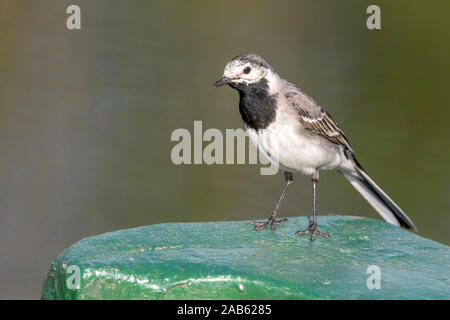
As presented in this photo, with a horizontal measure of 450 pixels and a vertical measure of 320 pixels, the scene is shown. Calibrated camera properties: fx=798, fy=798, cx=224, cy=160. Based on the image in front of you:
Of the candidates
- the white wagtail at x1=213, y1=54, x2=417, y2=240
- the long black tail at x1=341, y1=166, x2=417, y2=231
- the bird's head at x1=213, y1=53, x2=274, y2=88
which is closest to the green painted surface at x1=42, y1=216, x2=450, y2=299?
the white wagtail at x1=213, y1=54, x2=417, y2=240

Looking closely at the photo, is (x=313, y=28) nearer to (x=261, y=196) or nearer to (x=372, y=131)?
(x=372, y=131)

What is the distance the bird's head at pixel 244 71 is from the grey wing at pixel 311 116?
0.35m

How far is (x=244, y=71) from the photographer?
635 centimetres

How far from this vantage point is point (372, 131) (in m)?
11.9

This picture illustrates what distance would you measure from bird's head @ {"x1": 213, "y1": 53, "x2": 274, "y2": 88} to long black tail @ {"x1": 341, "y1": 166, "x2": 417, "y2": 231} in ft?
4.58

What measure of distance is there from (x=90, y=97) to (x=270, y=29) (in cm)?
315

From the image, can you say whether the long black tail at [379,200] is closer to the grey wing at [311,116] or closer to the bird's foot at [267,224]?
the grey wing at [311,116]

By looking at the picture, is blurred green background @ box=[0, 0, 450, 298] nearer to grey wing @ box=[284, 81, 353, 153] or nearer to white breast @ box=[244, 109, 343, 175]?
grey wing @ box=[284, 81, 353, 153]

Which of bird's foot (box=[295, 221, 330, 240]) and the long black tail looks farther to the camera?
the long black tail

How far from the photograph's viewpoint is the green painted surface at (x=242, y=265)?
4.70 metres

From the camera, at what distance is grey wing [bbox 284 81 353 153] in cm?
663

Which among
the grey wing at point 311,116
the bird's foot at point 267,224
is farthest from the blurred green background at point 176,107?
the bird's foot at point 267,224

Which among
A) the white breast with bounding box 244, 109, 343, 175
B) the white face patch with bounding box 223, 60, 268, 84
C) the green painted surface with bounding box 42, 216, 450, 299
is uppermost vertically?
the white face patch with bounding box 223, 60, 268, 84

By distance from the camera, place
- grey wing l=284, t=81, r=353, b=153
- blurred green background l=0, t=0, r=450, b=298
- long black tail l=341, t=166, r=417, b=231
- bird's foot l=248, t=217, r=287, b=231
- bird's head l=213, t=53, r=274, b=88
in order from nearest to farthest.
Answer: bird's foot l=248, t=217, r=287, b=231 < bird's head l=213, t=53, r=274, b=88 < grey wing l=284, t=81, r=353, b=153 < long black tail l=341, t=166, r=417, b=231 < blurred green background l=0, t=0, r=450, b=298
